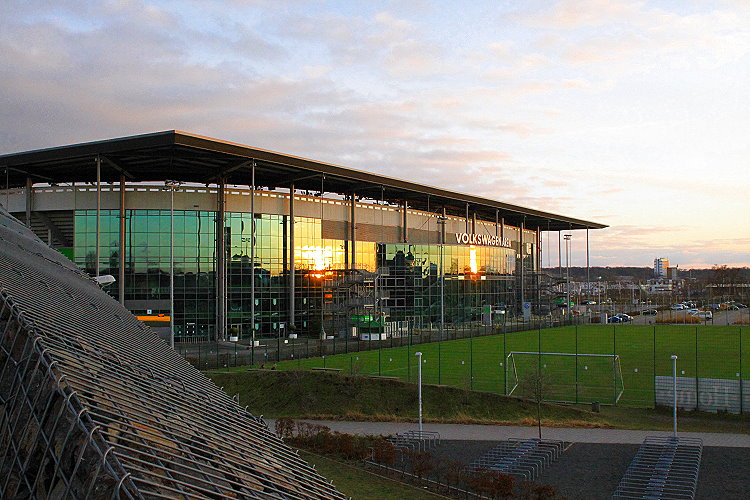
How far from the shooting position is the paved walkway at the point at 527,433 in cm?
2759

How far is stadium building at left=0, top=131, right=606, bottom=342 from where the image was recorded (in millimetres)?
56594

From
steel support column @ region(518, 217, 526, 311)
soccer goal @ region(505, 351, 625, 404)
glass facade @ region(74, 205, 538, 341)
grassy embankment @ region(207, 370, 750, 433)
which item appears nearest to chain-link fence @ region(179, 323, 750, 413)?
soccer goal @ region(505, 351, 625, 404)

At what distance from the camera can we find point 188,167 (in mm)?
58188

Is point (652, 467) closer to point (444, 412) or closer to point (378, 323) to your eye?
point (444, 412)

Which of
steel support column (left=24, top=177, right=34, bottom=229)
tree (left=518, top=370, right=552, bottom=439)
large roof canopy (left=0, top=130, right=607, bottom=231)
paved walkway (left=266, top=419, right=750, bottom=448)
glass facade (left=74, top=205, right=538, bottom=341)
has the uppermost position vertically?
large roof canopy (left=0, top=130, right=607, bottom=231)

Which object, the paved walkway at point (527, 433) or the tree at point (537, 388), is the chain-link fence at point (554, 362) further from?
the paved walkway at point (527, 433)

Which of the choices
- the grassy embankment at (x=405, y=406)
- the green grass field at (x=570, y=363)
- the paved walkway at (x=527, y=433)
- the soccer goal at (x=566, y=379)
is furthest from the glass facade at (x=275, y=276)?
the paved walkway at (x=527, y=433)

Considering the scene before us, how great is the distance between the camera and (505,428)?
3078 centimetres

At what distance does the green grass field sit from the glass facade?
794cm

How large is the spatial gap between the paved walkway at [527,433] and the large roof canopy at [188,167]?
1077 inches

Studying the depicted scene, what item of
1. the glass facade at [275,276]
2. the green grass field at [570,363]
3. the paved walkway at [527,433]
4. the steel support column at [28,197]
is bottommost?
the paved walkway at [527,433]

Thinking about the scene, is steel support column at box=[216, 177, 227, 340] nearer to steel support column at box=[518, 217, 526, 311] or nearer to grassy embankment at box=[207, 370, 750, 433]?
grassy embankment at box=[207, 370, 750, 433]

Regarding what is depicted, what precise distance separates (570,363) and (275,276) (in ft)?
96.8

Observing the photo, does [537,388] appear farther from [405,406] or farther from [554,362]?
[554,362]
